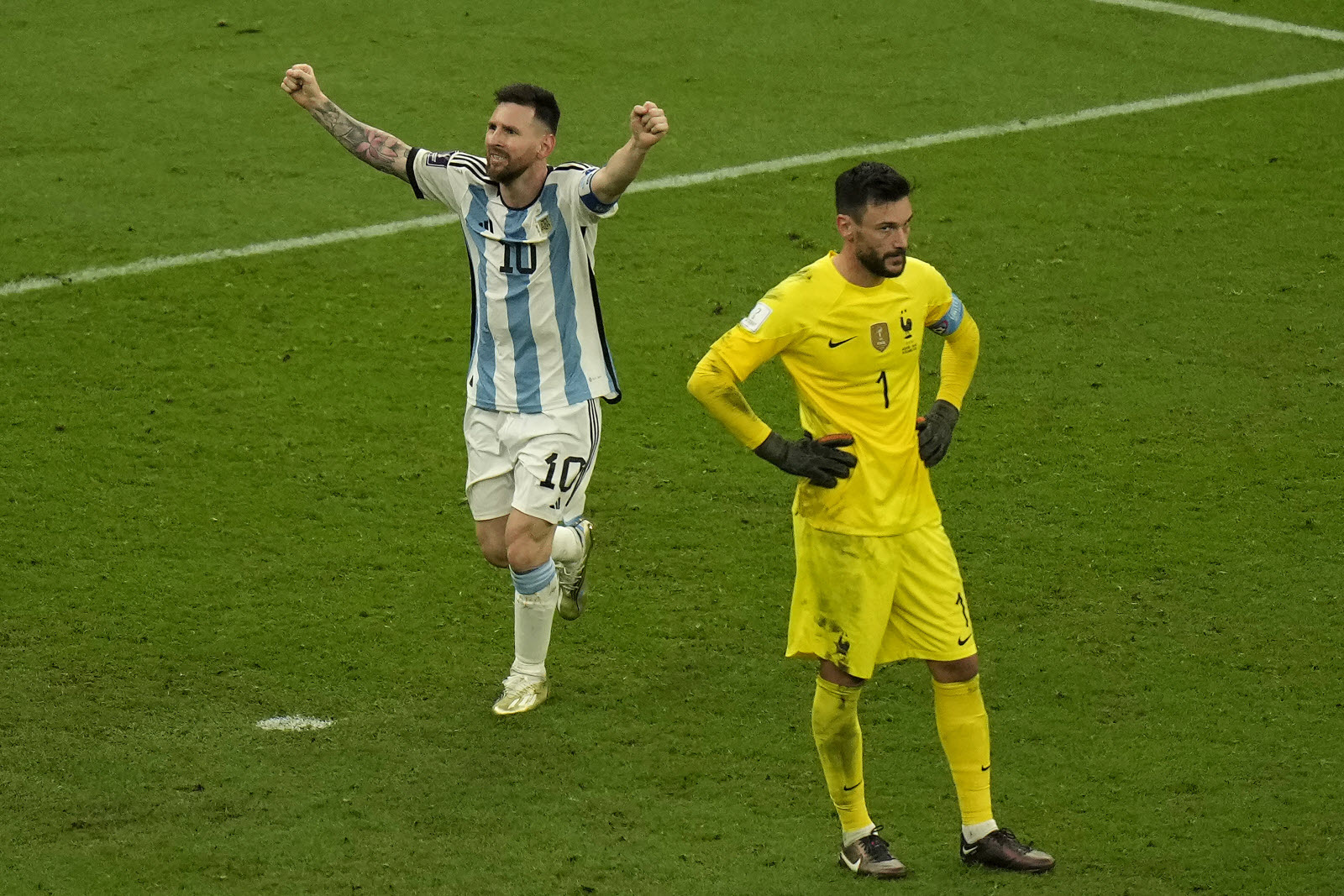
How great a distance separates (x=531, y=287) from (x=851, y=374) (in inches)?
63.0

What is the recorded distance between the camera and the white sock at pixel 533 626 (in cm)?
686

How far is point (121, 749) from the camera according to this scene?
661 cm

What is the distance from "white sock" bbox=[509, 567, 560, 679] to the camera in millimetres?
6855

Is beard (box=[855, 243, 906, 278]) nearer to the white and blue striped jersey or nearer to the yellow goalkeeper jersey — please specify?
the yellow goalkeeper jersey

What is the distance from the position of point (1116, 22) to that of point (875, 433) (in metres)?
9.45

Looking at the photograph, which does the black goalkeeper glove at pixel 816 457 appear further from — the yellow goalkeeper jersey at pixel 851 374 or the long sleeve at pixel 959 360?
the long sleeve at pixel 959 360

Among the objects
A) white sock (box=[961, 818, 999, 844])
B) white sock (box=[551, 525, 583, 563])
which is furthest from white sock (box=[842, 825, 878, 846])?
white sock (box=[551, 525, 583, 563])

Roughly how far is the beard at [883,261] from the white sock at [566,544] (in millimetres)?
2094

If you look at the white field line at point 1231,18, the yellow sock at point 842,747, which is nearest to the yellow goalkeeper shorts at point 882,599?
the yellow sock at point 842,747

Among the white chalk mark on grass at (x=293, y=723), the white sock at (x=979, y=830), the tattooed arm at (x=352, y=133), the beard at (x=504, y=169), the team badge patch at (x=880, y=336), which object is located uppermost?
the tattooed arm at (x=352, y=133)

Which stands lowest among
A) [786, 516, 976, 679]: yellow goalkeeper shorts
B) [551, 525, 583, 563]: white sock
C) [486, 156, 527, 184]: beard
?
Answer: [551, 525, 583, 563]: white sock

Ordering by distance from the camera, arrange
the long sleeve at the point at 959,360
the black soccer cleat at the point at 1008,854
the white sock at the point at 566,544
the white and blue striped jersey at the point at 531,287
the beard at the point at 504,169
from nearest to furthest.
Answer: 1. the black soccer cleat at the point at 1008,854
2. the long sleeve at the point at 959,360
3. the beard at the point at 504,169
4. the white and blue striped jersey at the point at 531,287
5. the white sock at the point at 566,544

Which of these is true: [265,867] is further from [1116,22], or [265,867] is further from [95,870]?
[1116,22]

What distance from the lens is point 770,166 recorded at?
11750mm
